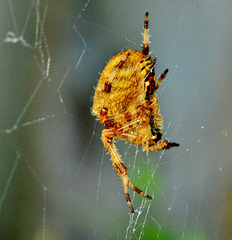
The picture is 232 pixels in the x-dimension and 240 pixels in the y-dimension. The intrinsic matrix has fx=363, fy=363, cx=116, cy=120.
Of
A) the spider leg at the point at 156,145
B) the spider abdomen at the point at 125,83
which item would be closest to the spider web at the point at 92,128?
the spider leg at the point at 156,145

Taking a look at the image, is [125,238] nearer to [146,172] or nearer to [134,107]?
[146,172]

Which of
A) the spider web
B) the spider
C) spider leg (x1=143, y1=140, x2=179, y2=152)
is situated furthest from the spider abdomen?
the spider web

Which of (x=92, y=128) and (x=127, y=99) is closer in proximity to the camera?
(x=127, y=99)

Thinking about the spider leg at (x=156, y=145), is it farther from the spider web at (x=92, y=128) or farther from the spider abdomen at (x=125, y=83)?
the spider web at (x=92, y=128)

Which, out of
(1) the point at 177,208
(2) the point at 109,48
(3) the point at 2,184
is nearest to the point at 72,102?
(2) the point at 109,48

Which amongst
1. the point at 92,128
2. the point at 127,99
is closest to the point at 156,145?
the point at 127,99

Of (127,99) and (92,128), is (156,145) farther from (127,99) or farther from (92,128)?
(92,128)
